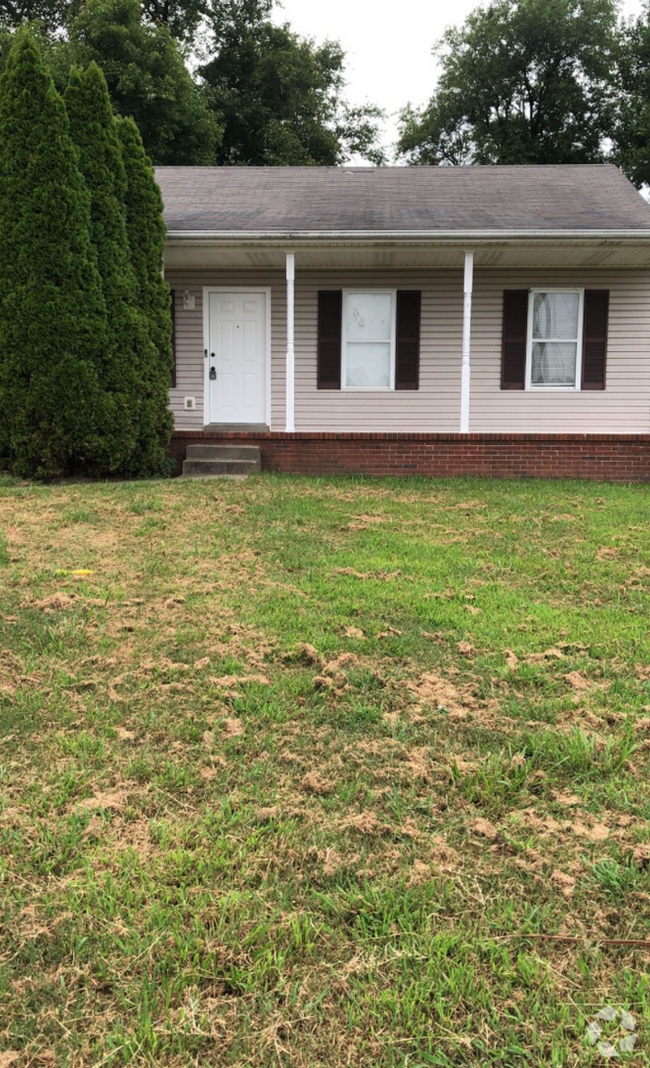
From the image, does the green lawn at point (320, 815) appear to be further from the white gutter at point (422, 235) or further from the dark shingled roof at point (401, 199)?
the dark shingled roof at point (401, 199)

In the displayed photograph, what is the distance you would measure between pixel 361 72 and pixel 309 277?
857 inches

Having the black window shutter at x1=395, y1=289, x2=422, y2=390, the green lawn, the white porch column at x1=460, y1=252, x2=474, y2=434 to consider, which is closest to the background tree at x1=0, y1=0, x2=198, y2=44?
the black window shutter at x1=395, y1=289, x2=422, y2=390

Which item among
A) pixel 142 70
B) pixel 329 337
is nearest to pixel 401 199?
pixel 329 337

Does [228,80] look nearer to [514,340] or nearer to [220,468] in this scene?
[514,340]

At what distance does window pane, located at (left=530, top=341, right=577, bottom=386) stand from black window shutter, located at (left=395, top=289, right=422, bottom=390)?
176cm

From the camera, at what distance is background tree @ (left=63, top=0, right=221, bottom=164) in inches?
798

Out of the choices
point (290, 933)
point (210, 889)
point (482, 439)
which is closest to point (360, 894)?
point (290, 933)

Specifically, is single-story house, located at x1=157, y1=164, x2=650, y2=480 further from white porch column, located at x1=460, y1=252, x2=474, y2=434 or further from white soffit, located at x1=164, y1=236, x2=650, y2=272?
white porch column, located at x1=460, y1=252, x2=474, y2=434

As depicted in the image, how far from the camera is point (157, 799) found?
2.39m

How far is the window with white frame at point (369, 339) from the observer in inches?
451

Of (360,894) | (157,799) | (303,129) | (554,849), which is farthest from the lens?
(303,129)

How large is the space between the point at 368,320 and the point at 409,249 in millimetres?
1622

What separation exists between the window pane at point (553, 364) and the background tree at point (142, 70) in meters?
14.2

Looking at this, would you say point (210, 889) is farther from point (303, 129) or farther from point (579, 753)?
point (303, 129)
